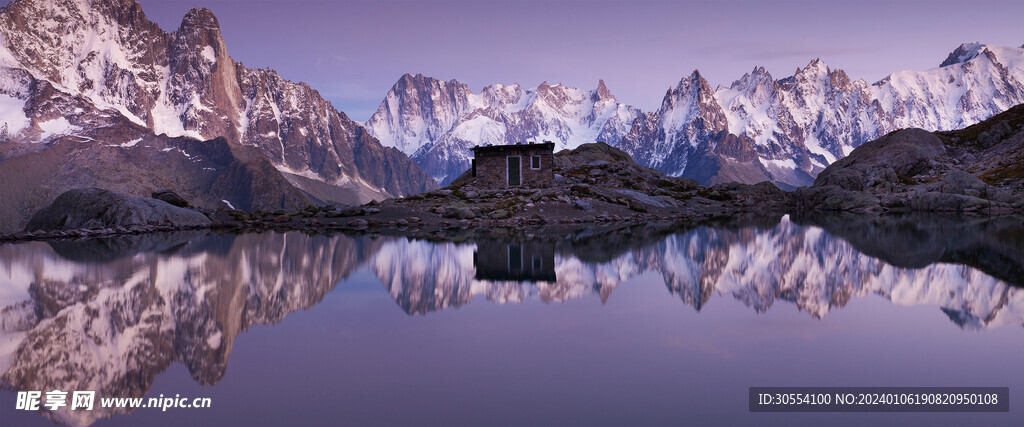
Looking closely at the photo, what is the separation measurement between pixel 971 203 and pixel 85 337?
2772 inches

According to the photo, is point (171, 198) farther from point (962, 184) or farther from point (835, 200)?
point (962, 184)

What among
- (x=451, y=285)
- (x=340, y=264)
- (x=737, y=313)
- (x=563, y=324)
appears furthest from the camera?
(x=340, y=264)

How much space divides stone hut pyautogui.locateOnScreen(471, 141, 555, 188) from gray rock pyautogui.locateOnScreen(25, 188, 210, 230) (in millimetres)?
25049

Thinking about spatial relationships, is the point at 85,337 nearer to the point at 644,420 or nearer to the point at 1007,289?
the point at 644,420

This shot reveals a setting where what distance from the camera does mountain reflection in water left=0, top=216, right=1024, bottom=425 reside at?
11.2 meters

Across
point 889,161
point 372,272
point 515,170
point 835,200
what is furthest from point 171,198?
point 889,161

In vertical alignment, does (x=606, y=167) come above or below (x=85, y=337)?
above

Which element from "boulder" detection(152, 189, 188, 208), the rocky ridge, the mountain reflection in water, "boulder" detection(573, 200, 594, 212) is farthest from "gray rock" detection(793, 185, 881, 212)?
"boulder" detection(152, 189, 188, 208)

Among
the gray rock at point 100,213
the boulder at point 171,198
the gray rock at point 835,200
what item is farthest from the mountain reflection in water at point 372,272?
the gray rock at point 835,200

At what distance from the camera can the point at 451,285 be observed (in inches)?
744

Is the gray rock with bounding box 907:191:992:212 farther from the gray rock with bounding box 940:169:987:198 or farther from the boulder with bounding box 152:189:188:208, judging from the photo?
the boulder with bounding box 152:189:188:208

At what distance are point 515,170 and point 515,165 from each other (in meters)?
0.47

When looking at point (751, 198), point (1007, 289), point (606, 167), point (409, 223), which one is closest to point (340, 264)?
point (1007, 289)

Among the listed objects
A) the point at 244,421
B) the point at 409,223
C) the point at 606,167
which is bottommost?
the point at 244,421
